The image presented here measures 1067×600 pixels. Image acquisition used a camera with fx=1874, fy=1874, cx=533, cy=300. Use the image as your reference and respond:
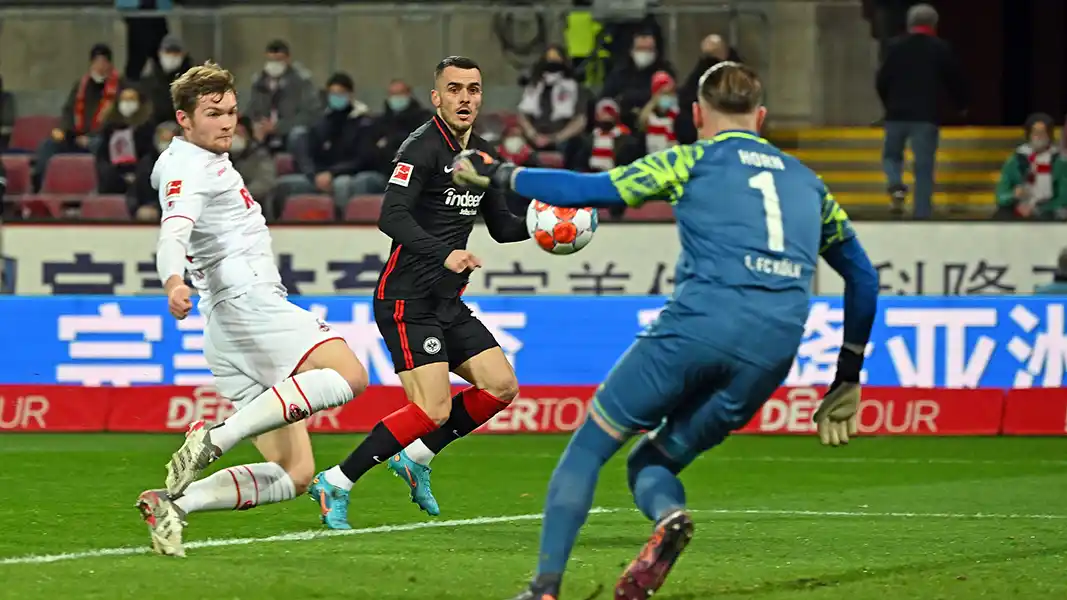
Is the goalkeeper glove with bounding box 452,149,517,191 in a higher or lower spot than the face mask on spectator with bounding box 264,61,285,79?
higher

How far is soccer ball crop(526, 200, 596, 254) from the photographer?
850 centimetres

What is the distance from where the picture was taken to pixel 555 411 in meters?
15.1

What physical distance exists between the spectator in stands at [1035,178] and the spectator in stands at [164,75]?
28.7ft

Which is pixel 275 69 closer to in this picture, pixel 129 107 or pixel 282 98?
pixel 282 98

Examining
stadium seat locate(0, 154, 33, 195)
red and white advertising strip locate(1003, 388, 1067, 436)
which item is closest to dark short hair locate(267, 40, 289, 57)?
stadium seat locate(0, 154, 33, 195)

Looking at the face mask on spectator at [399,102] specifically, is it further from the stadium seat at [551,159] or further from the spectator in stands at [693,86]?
the spectator in stands at [693,86]

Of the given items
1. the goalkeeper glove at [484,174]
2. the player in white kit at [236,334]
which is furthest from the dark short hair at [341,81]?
the goalkeeper glove at [484,174]

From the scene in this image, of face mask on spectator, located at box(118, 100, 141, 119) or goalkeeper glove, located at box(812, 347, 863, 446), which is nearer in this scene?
goalkeeper glove, located at box(812, 347, 863, 446)

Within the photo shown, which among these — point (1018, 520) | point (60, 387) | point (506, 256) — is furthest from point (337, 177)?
point (1018, 520)

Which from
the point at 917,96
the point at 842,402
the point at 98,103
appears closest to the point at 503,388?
the point at 842,402

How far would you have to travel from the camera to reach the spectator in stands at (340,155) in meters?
19.4

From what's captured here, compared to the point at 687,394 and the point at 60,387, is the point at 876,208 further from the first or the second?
the point at 687,394

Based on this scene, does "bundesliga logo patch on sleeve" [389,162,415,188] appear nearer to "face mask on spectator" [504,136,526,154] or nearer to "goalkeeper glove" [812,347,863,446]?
"goalkeeper glove" [812,347,863,446]

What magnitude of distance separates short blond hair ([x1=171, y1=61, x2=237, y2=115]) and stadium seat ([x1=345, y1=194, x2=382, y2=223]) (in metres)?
10.8
